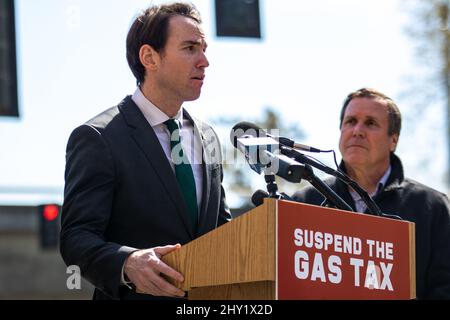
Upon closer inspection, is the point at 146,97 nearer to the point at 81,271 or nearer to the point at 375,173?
the point at 81,271

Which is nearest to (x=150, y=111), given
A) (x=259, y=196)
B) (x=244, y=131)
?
(x=244, y=131)

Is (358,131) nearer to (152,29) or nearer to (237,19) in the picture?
(152,29)

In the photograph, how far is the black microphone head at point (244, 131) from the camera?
4.70m

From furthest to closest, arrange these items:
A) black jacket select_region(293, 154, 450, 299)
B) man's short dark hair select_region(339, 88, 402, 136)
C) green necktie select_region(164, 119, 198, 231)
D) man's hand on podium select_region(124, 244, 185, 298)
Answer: man's short dark hair select_region(339, 88, 402, 136)
black jacket select_region(293, 154, 450, 299)
green necktie select_region(164, 119, 198, 231)
man's hand on podium select_region(124, 244, 185, 298)

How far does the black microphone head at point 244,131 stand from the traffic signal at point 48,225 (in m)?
10.2

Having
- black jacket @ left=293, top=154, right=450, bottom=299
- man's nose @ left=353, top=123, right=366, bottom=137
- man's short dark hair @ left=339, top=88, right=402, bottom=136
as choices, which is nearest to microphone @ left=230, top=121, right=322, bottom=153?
black jacket @ left=293, top=154, right=450, bottom=299

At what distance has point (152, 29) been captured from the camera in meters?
5.36

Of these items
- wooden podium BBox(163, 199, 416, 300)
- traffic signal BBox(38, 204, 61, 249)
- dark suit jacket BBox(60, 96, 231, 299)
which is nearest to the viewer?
wooden podium BBox(163, 199, 416, 300)

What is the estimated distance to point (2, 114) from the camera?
10.4 m

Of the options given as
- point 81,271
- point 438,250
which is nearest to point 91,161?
point 81,271

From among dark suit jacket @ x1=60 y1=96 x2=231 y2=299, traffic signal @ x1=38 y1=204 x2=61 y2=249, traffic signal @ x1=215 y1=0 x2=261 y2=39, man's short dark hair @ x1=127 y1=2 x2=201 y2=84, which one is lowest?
traffic signal @ x1=38 y1=204 x2=61 y2=249

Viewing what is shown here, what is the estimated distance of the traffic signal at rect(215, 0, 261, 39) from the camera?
35.2ft

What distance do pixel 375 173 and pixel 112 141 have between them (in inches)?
92.8

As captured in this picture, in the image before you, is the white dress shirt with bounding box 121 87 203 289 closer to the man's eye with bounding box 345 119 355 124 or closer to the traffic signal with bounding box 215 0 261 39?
the man's eye with bounding box 345 119 355 124
